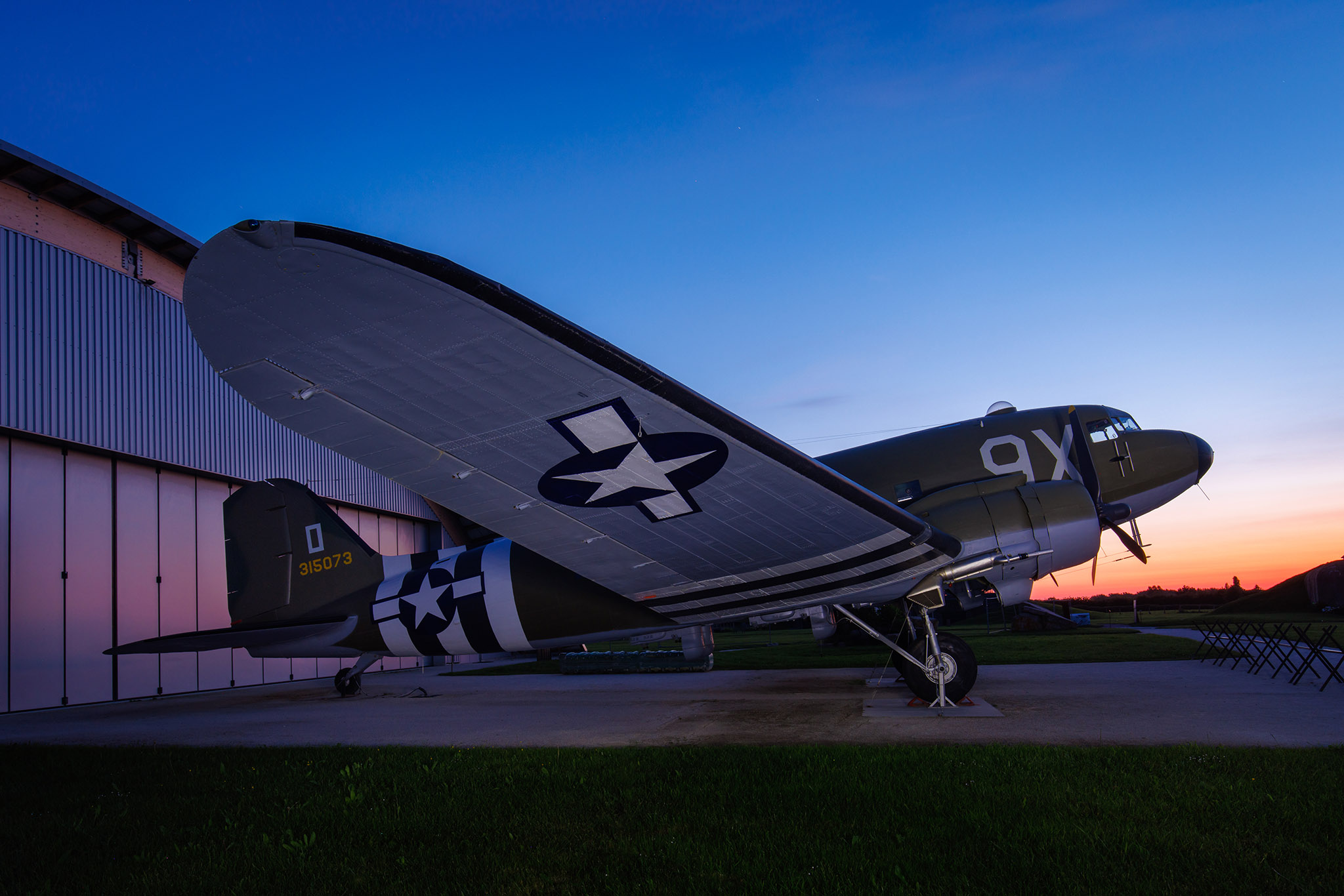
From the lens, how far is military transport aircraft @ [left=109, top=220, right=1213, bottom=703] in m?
5.06

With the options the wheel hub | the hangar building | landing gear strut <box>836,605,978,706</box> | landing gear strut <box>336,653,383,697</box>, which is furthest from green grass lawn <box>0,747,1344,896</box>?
the hangar building

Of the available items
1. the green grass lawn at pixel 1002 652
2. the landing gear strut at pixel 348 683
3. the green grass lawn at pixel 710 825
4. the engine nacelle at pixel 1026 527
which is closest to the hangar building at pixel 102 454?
the landing gear strut at pixel 348 683

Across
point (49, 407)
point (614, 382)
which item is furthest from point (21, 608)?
point (614, 382)

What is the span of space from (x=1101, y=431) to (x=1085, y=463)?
55 cm

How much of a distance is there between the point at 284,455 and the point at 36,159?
845 cm

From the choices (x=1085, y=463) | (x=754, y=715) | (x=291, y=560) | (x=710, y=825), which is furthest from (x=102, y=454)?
(x=1085, y=463)

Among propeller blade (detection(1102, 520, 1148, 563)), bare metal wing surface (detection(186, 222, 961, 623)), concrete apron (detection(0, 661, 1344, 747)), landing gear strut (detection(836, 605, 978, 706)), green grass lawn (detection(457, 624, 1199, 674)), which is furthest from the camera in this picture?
green grass lawn (detection(457, 624, 1199, 674))

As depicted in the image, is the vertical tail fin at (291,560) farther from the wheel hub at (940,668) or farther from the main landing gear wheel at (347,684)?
the wheel hub at (940,668)

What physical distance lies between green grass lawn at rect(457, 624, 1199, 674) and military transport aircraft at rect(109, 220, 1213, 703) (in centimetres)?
464

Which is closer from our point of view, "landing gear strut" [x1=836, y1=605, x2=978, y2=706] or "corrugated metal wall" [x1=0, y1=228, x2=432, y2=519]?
"landing gear strut" [x1=836, y1=605, x2=978, y2=706]

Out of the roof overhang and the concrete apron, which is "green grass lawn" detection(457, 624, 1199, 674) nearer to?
the concrete apron

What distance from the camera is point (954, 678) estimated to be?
8883 millimetres

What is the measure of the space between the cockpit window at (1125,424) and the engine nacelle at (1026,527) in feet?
5.44

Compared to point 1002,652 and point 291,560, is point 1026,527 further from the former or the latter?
point 291,560
